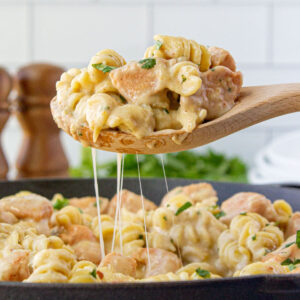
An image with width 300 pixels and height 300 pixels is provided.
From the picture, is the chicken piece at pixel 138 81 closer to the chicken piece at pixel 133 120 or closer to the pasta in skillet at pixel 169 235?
the chicken piece at pixel 133 120

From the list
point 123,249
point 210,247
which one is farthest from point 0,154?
point 210,247

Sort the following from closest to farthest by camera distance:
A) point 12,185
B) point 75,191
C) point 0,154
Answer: point 12,185 < point 75,191 < point 0,154

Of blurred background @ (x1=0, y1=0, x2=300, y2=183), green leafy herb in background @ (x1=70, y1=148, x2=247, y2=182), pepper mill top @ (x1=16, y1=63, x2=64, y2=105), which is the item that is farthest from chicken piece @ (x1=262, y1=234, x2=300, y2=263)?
blurred background @ (x1=0, y1=0, x2=300, y2=183)

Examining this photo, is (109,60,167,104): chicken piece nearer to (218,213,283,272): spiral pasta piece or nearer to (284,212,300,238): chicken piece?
(218,213,283,272): spiral pasta piece

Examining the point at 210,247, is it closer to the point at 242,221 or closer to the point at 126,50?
the point at 242,221

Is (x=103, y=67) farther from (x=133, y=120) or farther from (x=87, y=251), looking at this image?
(x=87, y=251)

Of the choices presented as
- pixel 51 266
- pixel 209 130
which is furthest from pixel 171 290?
pixel 209 130
